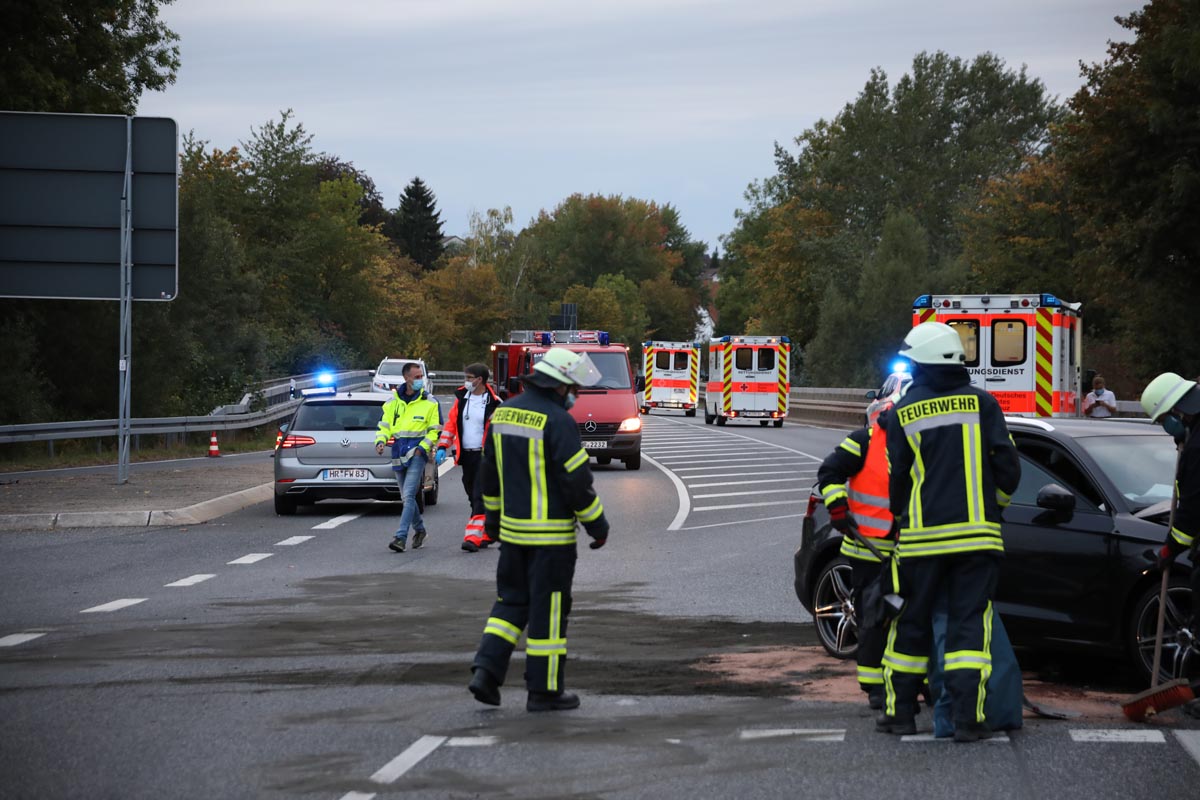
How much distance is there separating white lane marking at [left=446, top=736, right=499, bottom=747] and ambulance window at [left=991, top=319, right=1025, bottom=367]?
55.9ft

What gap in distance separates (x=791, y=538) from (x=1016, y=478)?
32.4ft

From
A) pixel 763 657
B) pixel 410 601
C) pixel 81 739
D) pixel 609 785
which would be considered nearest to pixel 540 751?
pixel 609 785

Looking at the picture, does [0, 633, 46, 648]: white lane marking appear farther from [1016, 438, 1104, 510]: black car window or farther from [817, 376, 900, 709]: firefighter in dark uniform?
[1016, 438, 1104, 510]: black car window

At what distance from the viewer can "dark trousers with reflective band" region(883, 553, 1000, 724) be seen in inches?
278

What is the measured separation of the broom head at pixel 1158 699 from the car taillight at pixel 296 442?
42.6 ft

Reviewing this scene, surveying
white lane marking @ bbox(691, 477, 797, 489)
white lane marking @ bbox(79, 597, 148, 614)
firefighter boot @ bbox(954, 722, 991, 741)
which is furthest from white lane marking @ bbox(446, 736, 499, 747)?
white lane marking @ bbox(691, 477, 797, 489)

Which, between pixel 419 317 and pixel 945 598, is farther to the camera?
pixel 419 317

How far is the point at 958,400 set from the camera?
282 inches

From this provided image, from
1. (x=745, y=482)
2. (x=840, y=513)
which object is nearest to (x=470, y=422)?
(x=840, y=513)

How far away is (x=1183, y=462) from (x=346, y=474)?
12852mm

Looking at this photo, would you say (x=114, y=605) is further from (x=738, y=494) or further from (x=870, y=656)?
(x=738, y=494)

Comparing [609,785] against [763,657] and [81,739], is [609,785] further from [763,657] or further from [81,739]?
[763,657]

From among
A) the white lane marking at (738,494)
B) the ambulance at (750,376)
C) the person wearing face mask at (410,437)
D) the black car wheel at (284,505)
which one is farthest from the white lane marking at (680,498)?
the ambulance at (750,376)

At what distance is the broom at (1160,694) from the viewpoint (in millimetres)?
7395
